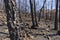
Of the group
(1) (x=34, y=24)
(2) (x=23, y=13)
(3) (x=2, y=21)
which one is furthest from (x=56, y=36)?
(2) (x=23, y=13)

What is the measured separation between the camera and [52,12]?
2116 cm

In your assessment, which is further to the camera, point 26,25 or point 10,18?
point 26,25

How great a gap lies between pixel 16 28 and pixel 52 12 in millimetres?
17209

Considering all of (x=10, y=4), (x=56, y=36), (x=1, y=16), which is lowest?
(x=56, y=36)

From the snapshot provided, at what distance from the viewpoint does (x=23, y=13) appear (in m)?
17.5

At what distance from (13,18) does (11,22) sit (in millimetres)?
113

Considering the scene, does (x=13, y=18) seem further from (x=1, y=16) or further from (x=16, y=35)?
(x=1, y=16)

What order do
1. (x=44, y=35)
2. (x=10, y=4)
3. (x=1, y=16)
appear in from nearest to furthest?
(x=10, y=4)
(x=44, y=35)
(x=1, y=16)

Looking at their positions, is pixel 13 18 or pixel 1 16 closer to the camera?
pixel 13 18

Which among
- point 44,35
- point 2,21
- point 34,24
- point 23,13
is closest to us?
point 44,35

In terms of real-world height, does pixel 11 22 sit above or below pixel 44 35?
above

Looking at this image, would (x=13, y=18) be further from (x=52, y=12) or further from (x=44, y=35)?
(x=52, y=12)

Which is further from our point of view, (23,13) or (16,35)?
(23,13)

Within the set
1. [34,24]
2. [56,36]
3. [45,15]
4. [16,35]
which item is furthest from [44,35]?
A: [45,15]
